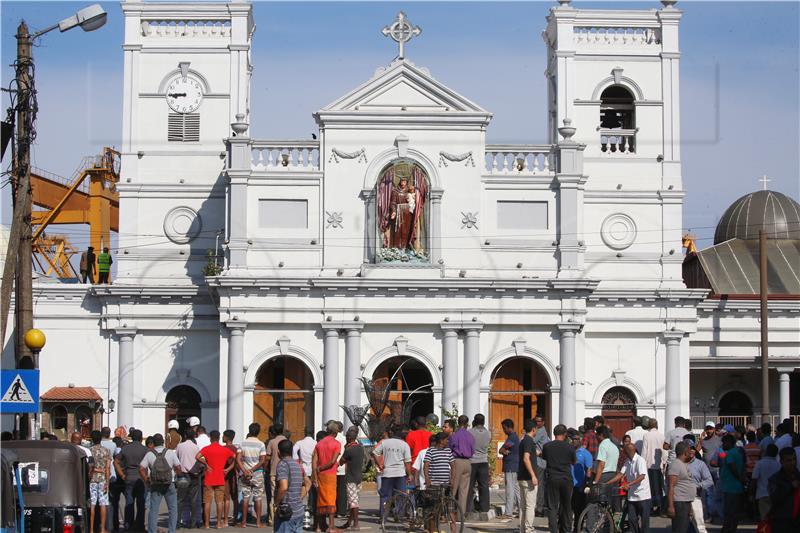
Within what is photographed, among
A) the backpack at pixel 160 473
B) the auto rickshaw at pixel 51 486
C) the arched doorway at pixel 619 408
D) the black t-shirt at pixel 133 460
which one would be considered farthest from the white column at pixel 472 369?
the auto rickshaw at pixel 51 486

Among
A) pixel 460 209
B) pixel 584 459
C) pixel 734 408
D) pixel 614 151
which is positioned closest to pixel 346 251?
pixel 460 209

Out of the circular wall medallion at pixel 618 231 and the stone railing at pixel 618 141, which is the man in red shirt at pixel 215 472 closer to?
the circular wall medallion at pixel 618 231

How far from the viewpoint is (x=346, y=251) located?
148 ft

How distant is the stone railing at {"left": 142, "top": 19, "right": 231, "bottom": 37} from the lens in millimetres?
48281

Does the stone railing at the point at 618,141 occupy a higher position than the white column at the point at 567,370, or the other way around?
the stone railing at the point at 618,141

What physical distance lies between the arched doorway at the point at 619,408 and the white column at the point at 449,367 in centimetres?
525

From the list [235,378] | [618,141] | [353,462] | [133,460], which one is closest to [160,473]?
[133,460]

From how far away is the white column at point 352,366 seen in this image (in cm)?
4428

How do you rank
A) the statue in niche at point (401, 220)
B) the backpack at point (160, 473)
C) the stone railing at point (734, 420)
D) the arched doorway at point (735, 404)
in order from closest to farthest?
the backpack at point (160, 473) < the statue in niche at point (401, 220) < the stone railing at point (734, 420) < the arched doorway at point (735, 404)

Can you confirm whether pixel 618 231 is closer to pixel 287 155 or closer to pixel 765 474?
pixel 287 155

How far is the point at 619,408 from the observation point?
46906 millimetres

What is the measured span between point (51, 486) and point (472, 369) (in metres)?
23.2

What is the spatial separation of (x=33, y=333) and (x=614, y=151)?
86.0ft

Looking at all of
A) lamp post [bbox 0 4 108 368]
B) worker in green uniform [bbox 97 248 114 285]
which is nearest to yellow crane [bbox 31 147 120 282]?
worker in green uniform [bbox 97 248 114 285]
